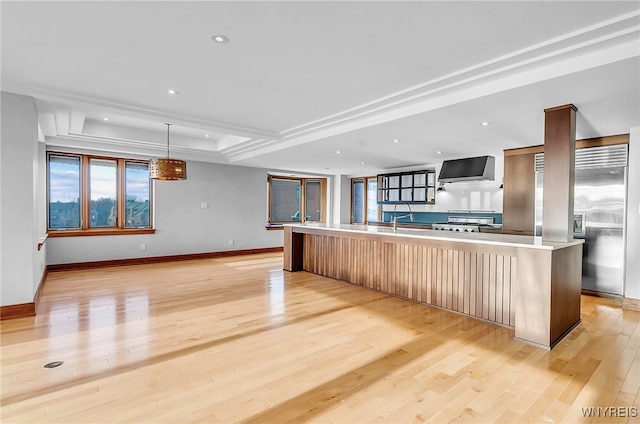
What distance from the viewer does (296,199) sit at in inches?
393

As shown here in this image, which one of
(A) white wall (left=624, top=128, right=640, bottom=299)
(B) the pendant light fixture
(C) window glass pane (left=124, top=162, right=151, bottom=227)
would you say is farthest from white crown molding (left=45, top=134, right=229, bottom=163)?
(A) white wall (left=624, top=128, right=640, bottom=299)

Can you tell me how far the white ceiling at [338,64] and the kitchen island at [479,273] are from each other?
1454mm

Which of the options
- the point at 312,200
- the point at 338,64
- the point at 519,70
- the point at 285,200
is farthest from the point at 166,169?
the point at 312,200

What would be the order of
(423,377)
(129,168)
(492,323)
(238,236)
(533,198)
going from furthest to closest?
(238,236)
(129,168)
(533,198)
(492,323)
(423,377)

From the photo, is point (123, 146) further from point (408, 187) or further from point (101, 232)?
point (408, 187)

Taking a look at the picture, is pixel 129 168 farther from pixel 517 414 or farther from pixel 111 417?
pixel 517 414

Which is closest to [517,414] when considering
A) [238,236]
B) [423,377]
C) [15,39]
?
[423,377]

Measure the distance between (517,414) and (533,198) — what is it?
A: 4.56 m

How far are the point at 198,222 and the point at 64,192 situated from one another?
8.40 feet

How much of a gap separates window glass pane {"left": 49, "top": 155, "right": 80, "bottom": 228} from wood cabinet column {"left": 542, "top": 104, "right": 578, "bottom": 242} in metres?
7.60

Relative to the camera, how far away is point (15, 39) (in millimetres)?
2506

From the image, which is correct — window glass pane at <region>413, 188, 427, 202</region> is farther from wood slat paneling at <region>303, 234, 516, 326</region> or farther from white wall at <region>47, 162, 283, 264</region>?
white wall at <region>47, 162, 283, 264</region>

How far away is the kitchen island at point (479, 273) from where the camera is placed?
2.91 meters

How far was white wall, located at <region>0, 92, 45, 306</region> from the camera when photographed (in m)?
3.46
